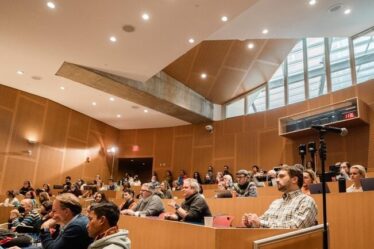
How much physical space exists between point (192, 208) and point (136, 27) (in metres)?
4.19

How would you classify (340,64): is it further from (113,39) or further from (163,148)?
(163,148)

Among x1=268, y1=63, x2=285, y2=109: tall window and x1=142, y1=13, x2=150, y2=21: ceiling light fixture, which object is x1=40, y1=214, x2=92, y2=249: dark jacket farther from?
x1=268, y1=63, x2=285, y2=109: tall window

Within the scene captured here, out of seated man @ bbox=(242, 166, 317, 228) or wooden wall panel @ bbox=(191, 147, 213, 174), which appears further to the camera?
wooden wall panel @ bbox=(191, 147, 213, 174)

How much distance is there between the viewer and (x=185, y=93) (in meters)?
10.5

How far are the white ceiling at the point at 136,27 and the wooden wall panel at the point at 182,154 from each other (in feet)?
13.6

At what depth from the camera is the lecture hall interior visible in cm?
569

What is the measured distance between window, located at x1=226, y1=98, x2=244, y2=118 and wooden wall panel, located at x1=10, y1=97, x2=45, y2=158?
613 cm

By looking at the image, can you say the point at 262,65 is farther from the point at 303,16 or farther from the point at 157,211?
the point at 157,211

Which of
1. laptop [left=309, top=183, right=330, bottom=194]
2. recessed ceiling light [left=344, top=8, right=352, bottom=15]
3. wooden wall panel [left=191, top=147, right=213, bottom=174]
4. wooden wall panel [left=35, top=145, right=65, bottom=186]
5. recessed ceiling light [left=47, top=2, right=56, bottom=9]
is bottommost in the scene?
laptop [left=309, top=183, right=330, bottom=194]

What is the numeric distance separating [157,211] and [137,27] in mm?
3683

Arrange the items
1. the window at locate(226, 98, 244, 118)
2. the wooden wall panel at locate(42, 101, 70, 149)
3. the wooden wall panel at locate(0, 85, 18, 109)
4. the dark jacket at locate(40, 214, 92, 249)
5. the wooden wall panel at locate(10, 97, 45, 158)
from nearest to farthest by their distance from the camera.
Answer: the dark jacket at locate(40, 214, 92, 249)
the wooden wall panel at locate(0, 85, 18, 109)
the wooden wall panel at locate(10, 97, 45, 158)
the wooden wall panel at locate(42, 101, 70, 149)
the window at locate(226, 98, 244, 118)

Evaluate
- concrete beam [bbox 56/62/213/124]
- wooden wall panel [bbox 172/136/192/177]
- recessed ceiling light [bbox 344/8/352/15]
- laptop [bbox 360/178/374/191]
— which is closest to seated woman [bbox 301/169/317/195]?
laptop [bbox 360/178/374/191]

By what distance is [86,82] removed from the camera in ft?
27.9

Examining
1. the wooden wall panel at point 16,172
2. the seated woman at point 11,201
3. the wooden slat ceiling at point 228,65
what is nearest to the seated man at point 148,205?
the seated woman at point 11,201
